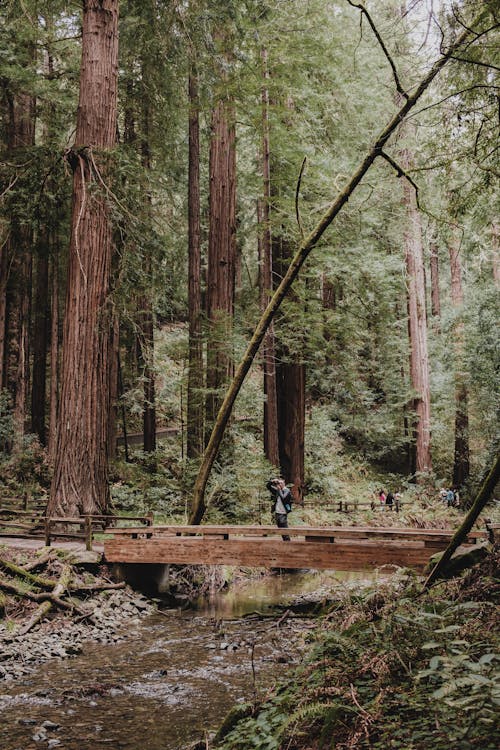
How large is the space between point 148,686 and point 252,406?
14328 millimetres

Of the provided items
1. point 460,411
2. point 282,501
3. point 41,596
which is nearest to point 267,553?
point 282,501

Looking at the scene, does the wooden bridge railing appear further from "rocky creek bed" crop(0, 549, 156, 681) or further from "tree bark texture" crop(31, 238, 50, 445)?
"tree bark texture" crop(31, 238, 50, 445)

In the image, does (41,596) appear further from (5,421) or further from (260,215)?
(260,215)

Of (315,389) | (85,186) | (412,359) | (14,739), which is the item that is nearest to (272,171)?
(85,186)

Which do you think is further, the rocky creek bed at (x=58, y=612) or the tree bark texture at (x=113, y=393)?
the tree bark texture at (x=113, y=393)

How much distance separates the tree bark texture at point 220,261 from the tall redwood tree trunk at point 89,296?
12.3ft

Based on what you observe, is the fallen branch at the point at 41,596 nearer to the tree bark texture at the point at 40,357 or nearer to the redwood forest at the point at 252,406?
the redwood forest at the point at 252,406

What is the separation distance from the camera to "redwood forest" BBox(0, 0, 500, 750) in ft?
15.9

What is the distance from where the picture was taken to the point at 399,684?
392 cm

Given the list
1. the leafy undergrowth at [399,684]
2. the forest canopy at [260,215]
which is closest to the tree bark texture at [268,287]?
the forest canopy at [260,215]

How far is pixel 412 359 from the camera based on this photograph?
2509 centimetres

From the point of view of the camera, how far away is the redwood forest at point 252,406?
485 centimetres

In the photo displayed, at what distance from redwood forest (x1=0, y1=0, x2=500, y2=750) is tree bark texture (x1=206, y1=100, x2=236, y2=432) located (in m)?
0.07

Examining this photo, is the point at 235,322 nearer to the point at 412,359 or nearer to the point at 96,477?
the point at 96,477
